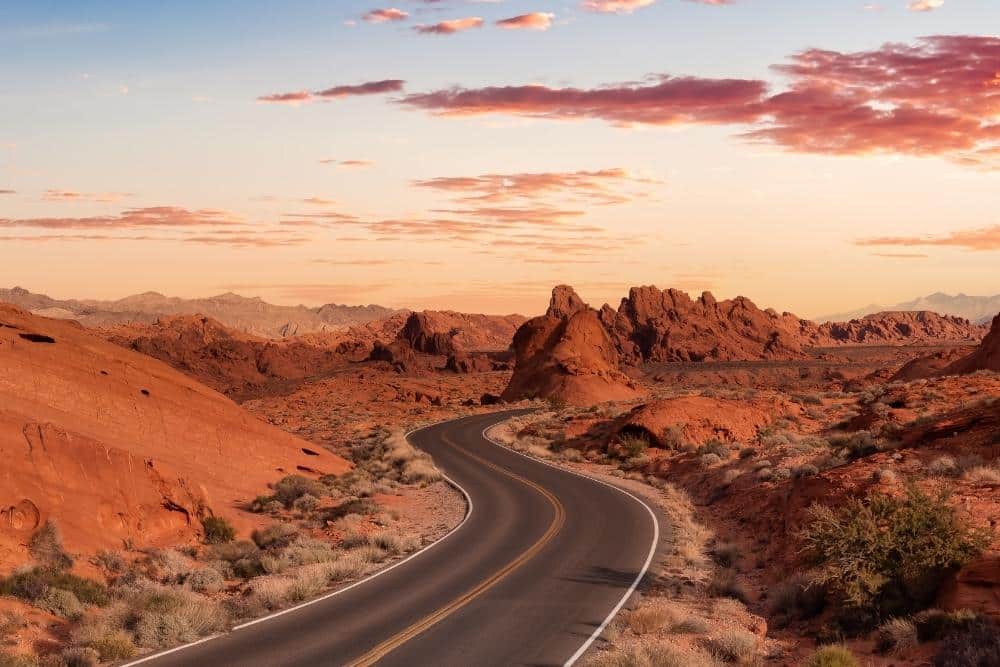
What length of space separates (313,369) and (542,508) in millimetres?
103488

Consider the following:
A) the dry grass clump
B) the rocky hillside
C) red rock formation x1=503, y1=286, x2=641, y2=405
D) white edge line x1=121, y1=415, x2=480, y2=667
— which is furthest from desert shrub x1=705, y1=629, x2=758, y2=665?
the rocky hillside

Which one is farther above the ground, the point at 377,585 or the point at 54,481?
the point at 54,481

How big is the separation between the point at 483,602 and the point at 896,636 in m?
7.99

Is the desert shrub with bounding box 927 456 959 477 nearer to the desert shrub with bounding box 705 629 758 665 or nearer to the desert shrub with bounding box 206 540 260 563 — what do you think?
the desert shrub with bounding box 705 629 758 665

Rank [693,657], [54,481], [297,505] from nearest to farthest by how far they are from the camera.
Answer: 1. [693,657]
2. [54,481]
3. [297,505]

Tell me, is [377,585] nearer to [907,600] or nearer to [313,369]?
[907,600]

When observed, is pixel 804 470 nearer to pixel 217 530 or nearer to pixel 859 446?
pixel 859 446

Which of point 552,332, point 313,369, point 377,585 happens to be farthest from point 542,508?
point 313,369

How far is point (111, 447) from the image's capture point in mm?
24469

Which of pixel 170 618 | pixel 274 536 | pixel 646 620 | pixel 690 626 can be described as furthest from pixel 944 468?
pixel 170 618

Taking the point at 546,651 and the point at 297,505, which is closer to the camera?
the point at 546,651

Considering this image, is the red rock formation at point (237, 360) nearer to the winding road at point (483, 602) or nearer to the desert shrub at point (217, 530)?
the desert shrub at point (217, 530)

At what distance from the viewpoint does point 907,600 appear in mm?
16234

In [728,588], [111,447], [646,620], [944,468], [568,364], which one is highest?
[111,447]
